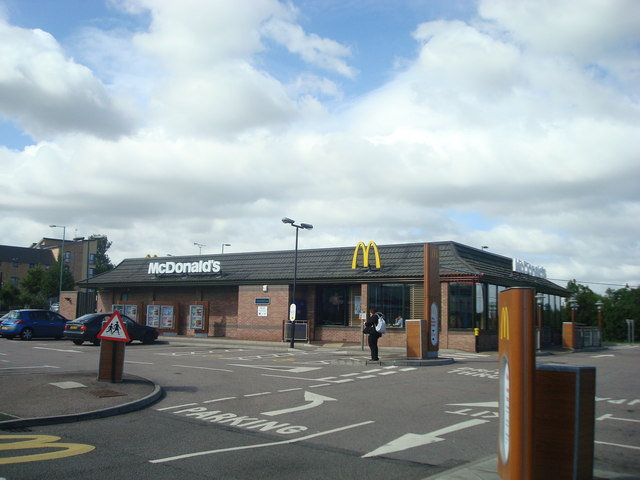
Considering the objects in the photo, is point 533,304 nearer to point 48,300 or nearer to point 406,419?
point 406,419

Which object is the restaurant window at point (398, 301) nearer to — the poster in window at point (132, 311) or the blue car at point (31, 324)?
the blue car at point (31, 324)

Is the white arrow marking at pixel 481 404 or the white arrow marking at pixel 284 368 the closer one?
the white arrow marking at pixel 481 404

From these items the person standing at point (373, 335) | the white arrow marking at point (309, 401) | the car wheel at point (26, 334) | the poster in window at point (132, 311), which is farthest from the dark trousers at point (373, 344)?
the poster in window at point (132, 311)

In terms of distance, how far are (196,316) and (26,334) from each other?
34.4ft

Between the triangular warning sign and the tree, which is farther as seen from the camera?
the tree

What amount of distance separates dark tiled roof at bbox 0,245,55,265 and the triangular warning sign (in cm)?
10931

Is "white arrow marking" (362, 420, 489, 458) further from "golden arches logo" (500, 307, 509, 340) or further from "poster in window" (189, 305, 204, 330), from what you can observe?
"poster in window" (189, 305, 204, 330)

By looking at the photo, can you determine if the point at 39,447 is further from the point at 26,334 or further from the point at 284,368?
the point at 26,334

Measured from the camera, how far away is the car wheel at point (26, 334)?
3106cm

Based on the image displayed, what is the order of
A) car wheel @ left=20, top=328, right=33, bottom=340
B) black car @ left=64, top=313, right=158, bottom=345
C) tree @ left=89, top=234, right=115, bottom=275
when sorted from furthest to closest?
tree @ left=89, top=234, right=115, bottom=275 → car wheel @ left=20, top=328, right=33, bottom=340 → black car @ left=64, top=313, right=158, bottom=345

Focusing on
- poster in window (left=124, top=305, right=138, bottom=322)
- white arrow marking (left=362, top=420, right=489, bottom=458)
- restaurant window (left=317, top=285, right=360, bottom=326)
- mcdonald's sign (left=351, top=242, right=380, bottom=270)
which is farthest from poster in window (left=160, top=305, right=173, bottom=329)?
white arrow marking (left=362, top=420, right=489, bottom=458)

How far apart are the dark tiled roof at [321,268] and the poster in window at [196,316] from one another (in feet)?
5.28

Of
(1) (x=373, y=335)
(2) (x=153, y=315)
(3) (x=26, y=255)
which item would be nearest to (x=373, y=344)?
(1) (x=373, y=335)

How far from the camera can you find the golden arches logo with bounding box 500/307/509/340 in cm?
542
